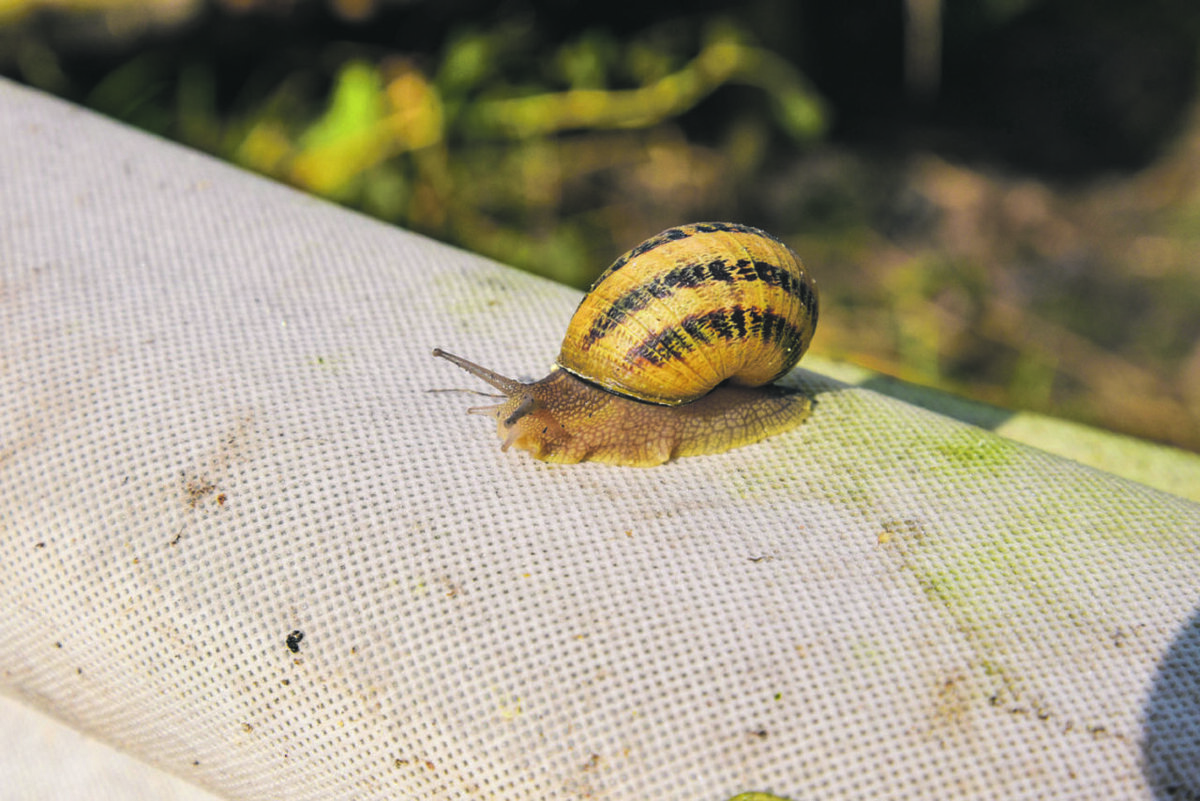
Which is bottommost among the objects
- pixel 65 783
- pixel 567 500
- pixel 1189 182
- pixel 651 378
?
pixel 65 783

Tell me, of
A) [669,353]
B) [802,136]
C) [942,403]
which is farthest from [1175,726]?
[802,136]

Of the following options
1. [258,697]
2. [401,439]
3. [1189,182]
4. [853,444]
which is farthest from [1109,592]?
[1189,182]

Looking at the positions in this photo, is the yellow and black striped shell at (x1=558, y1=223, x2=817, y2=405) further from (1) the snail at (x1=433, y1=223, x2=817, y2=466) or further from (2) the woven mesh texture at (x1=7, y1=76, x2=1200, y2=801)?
(2) the woven mesh texture at (x1=7, y1=76, x2=1200, y2=801)

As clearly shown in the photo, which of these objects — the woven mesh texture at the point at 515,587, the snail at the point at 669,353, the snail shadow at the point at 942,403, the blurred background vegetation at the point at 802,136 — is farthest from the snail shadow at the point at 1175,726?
the blurred background vegetation at the point at 802,136

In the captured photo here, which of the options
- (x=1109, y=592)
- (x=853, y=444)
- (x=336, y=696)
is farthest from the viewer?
(x=853, y=444)

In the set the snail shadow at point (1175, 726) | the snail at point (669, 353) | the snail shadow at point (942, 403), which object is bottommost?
the snail shadow at point (942, 403)

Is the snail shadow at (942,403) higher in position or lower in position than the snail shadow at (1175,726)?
lower

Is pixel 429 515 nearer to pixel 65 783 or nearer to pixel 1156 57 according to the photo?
pixel 65 783

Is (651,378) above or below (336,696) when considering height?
above

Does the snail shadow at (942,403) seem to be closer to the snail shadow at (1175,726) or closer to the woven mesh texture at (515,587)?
the woven mesh texture at (515,587)
